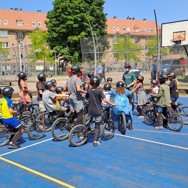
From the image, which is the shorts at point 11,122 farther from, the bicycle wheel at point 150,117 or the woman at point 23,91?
the bicycle wheel at point 150,117

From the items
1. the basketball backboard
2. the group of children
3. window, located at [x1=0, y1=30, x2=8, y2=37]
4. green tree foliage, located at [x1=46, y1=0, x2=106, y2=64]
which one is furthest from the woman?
window, located at [x1=0, y1=30, x2=8, y2=37]

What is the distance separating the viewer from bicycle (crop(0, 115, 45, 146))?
22.1 feet

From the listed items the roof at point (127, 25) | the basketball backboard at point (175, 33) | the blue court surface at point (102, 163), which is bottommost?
the blue court surface at point (102, 163)

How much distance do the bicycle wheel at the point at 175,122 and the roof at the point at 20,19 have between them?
65884mm

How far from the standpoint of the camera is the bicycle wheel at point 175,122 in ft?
25.2

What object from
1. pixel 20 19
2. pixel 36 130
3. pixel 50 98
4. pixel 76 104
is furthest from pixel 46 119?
pixel 20 19

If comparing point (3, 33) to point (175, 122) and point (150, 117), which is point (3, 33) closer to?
point (150, 117)

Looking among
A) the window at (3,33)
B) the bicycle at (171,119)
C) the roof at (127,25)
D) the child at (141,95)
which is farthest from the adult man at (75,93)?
the roof at (127,25)

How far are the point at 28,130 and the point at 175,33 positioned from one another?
1537cm

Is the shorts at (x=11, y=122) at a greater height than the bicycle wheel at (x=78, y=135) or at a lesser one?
greater

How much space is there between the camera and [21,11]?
7350cm

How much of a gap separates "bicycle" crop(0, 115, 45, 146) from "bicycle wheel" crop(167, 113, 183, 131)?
141 inches

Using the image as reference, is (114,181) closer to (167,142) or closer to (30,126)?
(167,142)

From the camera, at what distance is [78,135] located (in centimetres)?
666
